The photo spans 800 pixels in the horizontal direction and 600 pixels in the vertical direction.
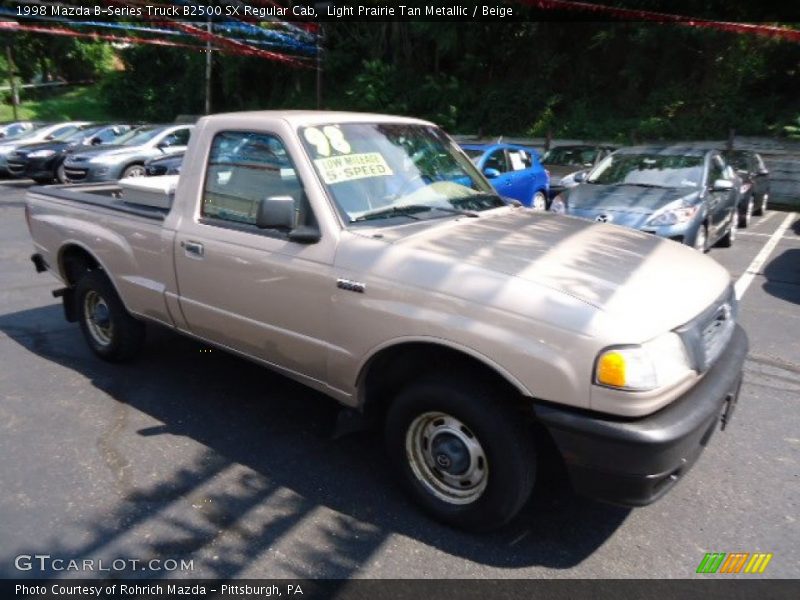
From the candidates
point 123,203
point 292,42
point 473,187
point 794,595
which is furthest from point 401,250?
point 292,42

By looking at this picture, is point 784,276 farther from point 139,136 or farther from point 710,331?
point 139,136

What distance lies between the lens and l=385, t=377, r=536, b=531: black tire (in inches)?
103

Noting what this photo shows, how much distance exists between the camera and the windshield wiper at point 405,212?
126 inches

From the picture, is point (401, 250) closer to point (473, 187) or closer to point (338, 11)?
point (473, 187)

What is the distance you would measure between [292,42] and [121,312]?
22.7 meters

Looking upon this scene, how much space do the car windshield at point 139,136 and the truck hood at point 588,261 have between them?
13239 millimetres

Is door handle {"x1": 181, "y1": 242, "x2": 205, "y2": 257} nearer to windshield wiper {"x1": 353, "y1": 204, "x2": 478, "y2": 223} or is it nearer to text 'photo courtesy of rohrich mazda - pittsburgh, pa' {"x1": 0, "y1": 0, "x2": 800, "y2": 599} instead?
text 'photo courtesy of rohrich mazda - pittsburgh, pa' {"x1": 0, "y1": 0, "x2": 800, "y2": 599}

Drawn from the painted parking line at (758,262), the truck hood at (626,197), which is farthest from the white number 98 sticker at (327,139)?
the truck hood at (626,197)

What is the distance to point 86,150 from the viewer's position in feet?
46.3

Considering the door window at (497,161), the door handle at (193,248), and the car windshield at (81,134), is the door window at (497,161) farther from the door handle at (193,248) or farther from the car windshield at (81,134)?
the car windshield at (81,134)

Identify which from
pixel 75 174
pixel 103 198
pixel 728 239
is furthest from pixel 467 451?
pixel 75 174

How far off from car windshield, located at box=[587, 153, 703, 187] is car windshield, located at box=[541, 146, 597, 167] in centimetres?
567

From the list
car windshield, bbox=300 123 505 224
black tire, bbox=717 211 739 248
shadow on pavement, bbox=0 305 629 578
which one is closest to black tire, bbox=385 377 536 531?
shadow on pavement, bbox=0 305 629 578

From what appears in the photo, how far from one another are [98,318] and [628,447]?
397cm
